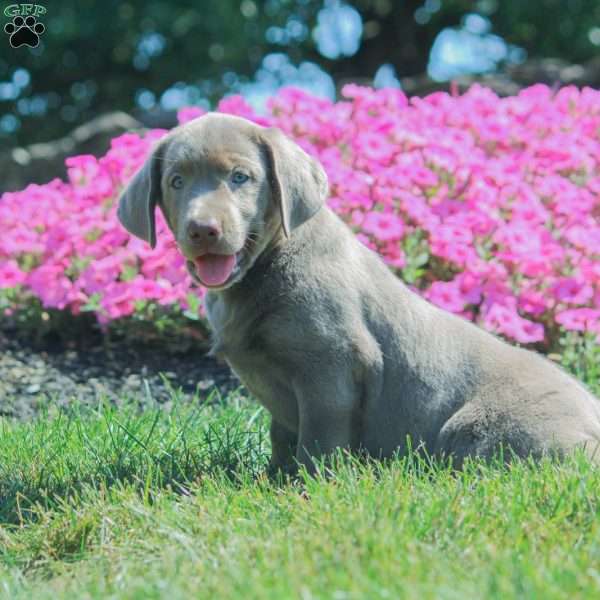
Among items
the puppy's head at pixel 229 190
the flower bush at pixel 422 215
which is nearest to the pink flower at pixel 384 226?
the flower bush at pixel 422 215

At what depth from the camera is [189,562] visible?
116 inches

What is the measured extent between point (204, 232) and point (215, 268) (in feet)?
0.62

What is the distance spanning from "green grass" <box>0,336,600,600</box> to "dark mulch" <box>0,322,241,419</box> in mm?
1258

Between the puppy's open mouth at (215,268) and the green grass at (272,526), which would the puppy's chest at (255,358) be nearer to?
the puppy's open mouth at (215,268)

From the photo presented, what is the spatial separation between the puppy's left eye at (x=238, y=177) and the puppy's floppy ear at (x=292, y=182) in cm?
11

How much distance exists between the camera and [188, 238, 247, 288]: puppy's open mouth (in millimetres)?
3764

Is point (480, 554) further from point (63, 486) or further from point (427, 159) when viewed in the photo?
point (427, 159)

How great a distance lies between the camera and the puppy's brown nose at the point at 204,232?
3617 millimetres

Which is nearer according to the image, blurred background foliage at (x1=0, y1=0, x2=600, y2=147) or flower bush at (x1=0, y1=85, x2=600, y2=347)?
flower bush at (x1=0, y1=85, x2=600, y2=347)

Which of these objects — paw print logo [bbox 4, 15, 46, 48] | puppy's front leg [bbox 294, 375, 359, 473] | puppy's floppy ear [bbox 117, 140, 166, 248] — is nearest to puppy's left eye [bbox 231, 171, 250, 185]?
puppy's floppy ear [bbox 117, 140, 166, 248]

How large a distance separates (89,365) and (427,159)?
236 cm

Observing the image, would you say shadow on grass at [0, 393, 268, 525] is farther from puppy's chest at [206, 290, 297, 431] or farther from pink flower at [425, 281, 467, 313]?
pink flower at [425, 281, 467, 313]

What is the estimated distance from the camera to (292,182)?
3.84m

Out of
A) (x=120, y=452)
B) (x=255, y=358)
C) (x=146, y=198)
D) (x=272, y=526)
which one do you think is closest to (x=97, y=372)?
(x=120, y=452)
